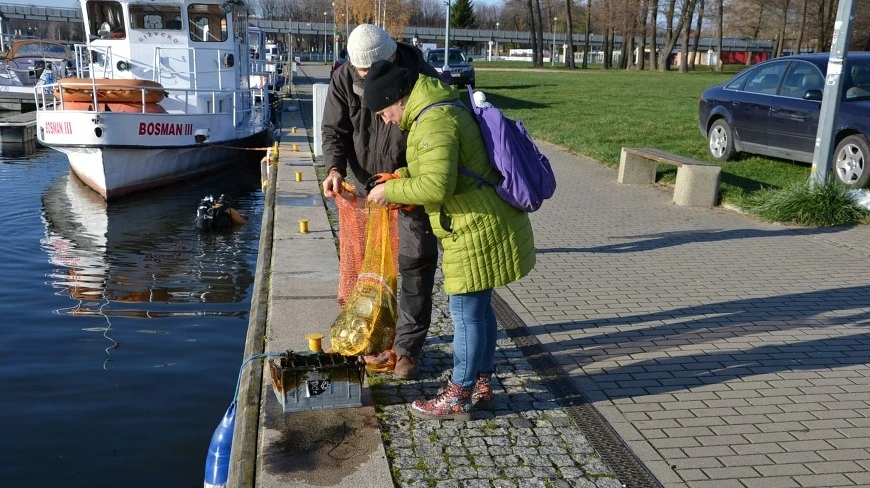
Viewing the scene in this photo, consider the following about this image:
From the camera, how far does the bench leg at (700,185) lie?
10.6 meters

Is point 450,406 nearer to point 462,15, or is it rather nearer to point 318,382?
point 318,382

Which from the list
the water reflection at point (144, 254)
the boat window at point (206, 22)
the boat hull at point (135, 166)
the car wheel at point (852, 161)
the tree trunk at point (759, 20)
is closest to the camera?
the water reflection at point (144, 254)

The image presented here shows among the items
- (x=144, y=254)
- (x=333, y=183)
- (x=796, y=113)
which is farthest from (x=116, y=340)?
(x=796, y=113)

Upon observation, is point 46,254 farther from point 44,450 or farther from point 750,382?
point 750,382

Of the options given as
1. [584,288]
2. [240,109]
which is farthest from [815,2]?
[584,288]

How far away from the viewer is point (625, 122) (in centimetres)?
1973

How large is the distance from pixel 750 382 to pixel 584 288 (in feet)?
7.00

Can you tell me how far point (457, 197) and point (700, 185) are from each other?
757cm

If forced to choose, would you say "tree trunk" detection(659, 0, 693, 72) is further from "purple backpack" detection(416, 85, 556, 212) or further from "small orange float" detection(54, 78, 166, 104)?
"purple backpack" detection(416, 85, 556, 212)

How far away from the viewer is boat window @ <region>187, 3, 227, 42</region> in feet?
55.7

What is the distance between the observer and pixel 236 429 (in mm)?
4219

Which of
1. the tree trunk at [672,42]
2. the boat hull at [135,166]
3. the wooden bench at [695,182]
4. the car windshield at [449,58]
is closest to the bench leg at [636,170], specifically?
the wooden bench at [695,182]

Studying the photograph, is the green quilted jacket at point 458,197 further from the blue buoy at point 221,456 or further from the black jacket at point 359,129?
the blue buoy at point 221,456

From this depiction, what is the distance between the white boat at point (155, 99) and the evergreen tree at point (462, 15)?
272 ft
